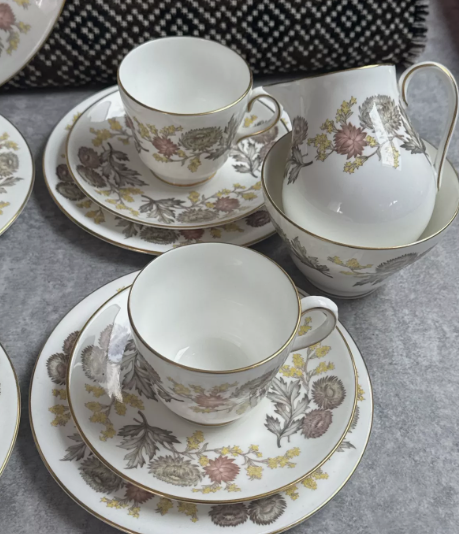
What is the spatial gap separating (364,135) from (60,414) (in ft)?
1.11

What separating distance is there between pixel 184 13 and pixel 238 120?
0.21 metres

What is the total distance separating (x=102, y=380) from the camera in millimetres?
495

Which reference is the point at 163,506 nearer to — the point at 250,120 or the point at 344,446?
the point at 344,446

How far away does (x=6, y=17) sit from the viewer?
2.10ft

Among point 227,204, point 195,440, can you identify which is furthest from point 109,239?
point 195,440

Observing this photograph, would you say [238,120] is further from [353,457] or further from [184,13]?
[353,457]

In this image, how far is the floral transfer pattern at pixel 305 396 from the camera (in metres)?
0.47

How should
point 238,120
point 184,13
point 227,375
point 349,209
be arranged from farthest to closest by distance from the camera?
1. point 184,13
2. point 238,120
3. point 349,209
4. point 227,375

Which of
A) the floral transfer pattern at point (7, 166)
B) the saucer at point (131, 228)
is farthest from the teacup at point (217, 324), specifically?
the floral transfer pattern at point (7, 166)

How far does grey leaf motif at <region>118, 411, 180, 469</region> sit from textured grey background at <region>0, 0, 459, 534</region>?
6 cm

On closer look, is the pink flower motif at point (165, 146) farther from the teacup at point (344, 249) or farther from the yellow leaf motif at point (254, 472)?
the yellow leaf motif at point (254, 472)

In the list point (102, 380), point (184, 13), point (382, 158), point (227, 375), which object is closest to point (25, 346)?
point (102, 380)

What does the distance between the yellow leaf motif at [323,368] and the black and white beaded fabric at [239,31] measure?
47 centimetres

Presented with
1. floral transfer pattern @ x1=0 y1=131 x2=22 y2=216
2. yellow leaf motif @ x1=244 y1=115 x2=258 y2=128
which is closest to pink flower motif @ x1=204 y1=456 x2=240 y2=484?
floral transfer pattern @ x1=0 y1=131 x2=22 y2=216
